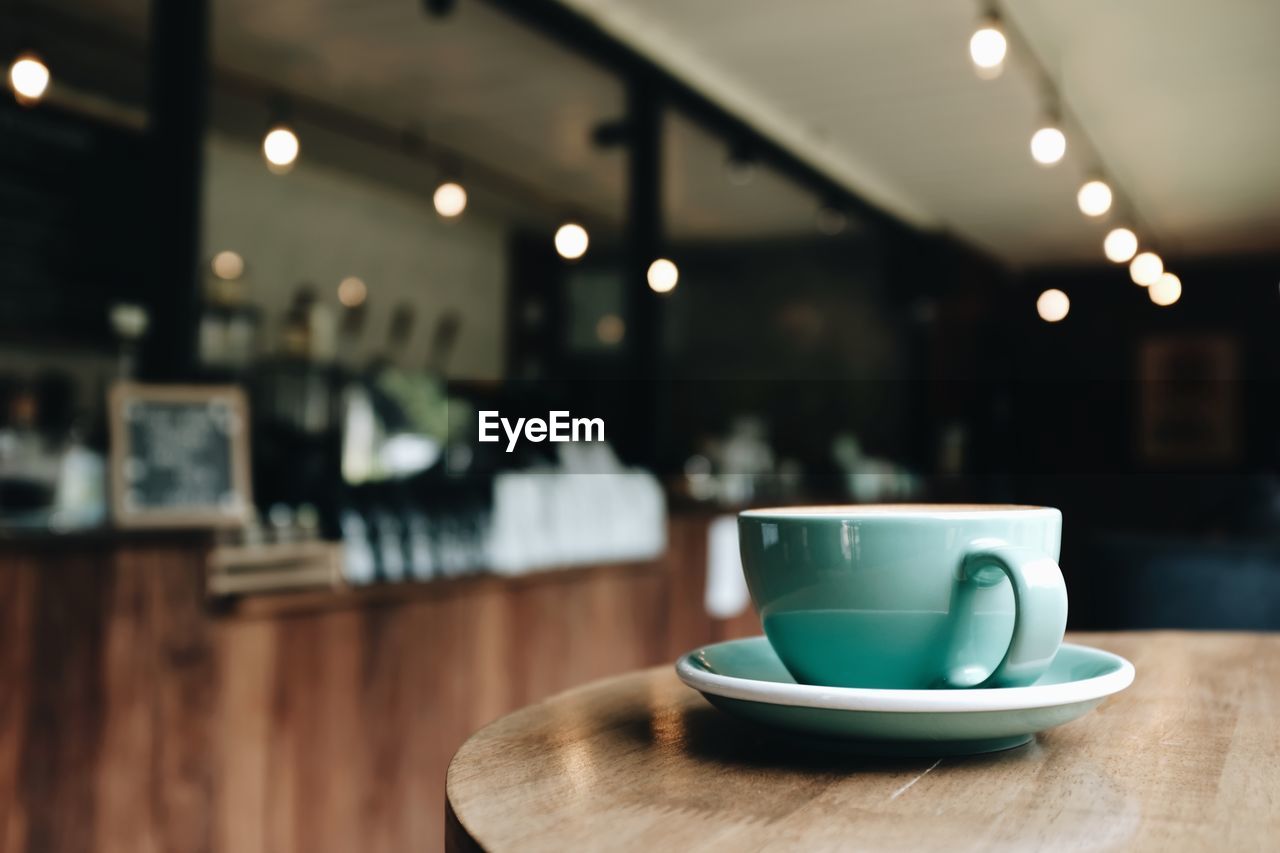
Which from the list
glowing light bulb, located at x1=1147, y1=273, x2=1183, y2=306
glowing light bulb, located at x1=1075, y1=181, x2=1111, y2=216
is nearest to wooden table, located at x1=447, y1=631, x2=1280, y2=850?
glowing light bulb, located at x1=1075, y1=181, x2=1111, y2=216

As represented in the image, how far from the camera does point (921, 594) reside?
54 centimetres

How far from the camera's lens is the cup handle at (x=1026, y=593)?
521 millimetres

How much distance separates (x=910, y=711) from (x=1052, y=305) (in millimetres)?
9455

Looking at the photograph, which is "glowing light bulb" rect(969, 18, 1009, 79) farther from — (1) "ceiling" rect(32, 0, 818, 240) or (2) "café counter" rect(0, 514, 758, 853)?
(2) "café counter" rect(0, 514, 758, 853)

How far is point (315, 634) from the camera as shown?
2.30 metres

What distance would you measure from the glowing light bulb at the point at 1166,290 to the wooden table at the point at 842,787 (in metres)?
8.51

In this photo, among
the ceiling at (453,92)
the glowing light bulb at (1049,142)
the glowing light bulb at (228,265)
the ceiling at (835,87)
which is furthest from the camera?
the glowing light bulb at (228,265)

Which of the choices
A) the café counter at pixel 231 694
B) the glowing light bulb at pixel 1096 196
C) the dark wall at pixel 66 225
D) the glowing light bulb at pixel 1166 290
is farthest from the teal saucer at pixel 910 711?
the glowing light bulb at pixel 1166 290

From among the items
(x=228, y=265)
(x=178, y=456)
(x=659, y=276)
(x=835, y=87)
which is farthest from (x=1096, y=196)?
(x=228, y=265)

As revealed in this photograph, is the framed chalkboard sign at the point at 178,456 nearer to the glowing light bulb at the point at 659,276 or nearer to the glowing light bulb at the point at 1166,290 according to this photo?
the glowing light bulb at the point at 659,276

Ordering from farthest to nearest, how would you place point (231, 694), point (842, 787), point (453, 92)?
point (453, 92), point (231, 694), point (842, 787)

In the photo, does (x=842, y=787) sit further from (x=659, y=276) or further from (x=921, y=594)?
(x=659, y=276)

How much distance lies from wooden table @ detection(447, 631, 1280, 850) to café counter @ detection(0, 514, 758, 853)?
1.48 meters

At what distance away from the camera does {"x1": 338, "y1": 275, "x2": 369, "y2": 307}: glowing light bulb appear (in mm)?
6277
